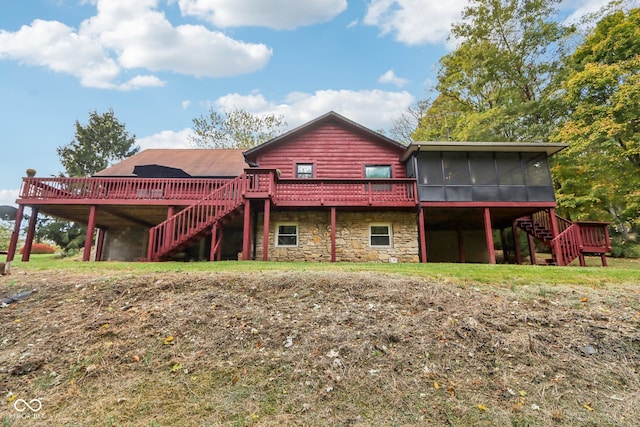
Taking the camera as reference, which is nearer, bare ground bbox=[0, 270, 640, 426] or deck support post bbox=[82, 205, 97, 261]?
bare ground bbox=[0, 270, 640, 426]

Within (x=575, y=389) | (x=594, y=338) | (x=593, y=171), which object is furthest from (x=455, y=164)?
(x=575, y=389)

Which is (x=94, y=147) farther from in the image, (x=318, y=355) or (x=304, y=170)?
(x=318, y=355)

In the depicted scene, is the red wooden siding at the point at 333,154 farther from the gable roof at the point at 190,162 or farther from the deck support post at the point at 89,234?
the deck support post at the point at 89,234

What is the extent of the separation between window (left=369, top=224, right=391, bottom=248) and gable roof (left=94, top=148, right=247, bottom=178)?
6.94 m

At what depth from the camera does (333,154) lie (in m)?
14.5

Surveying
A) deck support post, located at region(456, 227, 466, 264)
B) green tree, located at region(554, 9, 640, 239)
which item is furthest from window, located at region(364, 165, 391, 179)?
green tree, located at region(554, 9, 640, 239)

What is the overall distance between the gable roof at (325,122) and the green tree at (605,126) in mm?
9037

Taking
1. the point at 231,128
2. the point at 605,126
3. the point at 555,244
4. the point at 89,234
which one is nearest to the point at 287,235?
the point at 89,234

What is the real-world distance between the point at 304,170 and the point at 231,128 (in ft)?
60.8

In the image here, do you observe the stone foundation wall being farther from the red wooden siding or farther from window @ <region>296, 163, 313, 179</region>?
the red wooden siding

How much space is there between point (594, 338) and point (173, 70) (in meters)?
27.3

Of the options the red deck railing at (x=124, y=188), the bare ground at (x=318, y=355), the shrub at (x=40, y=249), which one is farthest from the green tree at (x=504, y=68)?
the shrub at (x=40, y=249)

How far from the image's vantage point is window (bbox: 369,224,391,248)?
13.1 meters

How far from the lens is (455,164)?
41.7 feet
